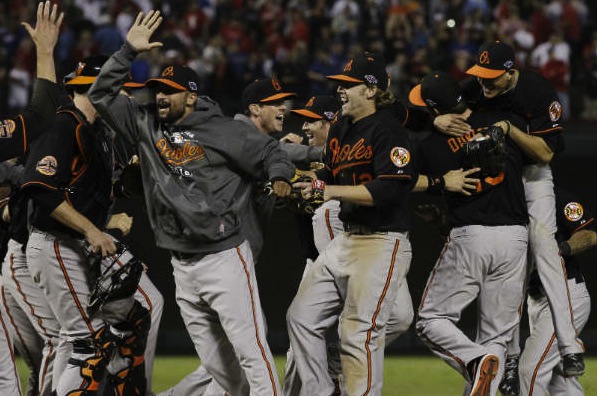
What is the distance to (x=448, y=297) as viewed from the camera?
265 inches

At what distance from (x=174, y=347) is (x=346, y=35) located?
6.66 meters

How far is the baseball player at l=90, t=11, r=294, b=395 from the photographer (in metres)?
5.82

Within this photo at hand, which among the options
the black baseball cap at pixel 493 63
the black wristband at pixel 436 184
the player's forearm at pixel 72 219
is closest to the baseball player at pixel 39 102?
the player's forearm at pixel 72 219

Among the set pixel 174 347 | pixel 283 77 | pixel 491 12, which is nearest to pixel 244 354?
pixel 174 347

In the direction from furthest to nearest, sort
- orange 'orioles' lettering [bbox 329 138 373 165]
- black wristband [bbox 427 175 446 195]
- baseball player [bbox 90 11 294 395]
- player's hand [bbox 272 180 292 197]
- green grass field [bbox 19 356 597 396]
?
green grass field [bbox 19 356 597 396] → black wristband [bbox 427 175 446 195] → orange 'orioles' lettering [bbox 329 138 373 165] → baseball player [bbox 90 11 294 395] → player's hand [bbox 272 180 292 197]

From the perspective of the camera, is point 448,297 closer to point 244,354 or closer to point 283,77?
point 244,354

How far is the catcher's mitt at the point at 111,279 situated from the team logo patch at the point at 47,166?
1.68 ft

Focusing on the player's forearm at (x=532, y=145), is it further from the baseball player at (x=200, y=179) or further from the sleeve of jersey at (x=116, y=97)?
the sleeve of jersey at (x=116, y=97)

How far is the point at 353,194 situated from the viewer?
5910mm

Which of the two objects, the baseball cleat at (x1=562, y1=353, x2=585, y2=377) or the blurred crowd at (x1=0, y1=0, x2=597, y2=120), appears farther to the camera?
the blurred crowd at (x1=0, y1=0, x2=597, y2=120)

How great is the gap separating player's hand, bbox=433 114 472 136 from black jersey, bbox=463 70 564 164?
0.80 feet

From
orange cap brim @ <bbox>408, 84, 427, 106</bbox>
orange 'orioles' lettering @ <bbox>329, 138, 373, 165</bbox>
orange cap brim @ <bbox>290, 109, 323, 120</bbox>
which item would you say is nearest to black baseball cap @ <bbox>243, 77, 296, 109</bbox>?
orange cap brim @ <bbox>290, 109, 323, 120</bbox>

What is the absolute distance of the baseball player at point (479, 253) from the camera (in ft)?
21.7

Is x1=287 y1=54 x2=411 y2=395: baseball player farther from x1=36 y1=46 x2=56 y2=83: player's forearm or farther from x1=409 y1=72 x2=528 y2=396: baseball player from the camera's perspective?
x1=36 y1=46 x2=56 y2=83: player's forearm
